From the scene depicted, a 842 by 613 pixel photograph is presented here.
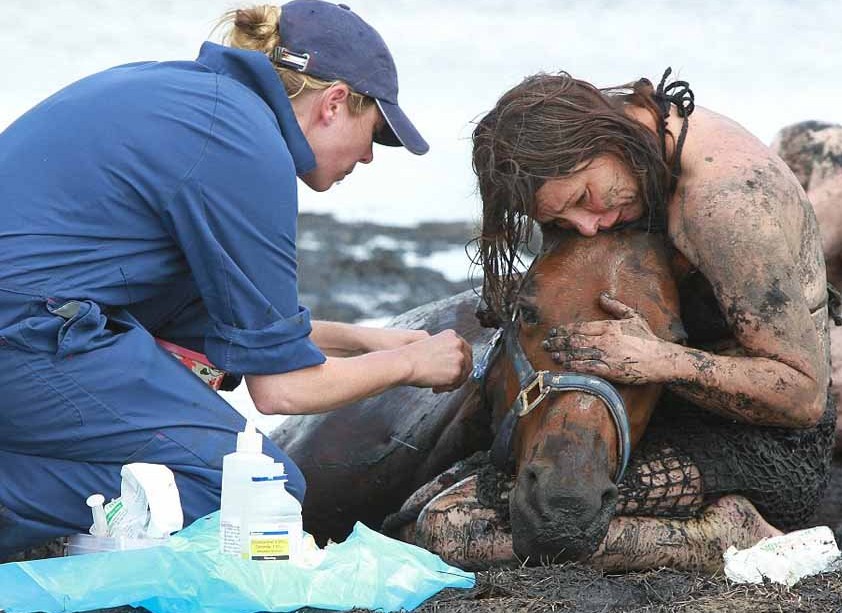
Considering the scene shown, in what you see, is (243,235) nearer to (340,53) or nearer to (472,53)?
(340,53)

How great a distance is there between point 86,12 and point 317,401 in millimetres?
14973

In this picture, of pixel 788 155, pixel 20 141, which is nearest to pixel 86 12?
pixel 788 155

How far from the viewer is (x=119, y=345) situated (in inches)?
143

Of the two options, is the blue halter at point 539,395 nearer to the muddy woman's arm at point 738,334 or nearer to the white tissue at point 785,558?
the muddy woman's arm at point 738,334

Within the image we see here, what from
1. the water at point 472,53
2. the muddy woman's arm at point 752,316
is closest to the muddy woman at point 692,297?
the muddy woman's arm at point 752,316

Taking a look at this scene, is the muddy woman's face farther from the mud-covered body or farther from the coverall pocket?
the coverall pocket

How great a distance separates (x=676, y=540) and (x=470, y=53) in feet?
46.6

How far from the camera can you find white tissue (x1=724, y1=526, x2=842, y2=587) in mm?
3578

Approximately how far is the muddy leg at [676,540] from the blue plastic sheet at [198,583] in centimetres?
68

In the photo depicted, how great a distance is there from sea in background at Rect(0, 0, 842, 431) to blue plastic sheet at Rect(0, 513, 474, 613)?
993 cm

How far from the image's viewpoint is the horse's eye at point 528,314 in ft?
13.1

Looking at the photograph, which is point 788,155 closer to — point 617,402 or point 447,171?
point 617,402

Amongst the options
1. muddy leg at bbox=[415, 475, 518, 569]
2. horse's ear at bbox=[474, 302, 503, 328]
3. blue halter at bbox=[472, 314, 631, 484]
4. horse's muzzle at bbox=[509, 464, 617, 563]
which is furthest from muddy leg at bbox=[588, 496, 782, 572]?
horse's ear at bbox=[474, 302, 503, 328]

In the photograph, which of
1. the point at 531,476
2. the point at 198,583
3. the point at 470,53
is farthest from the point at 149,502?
the point at 470,53
